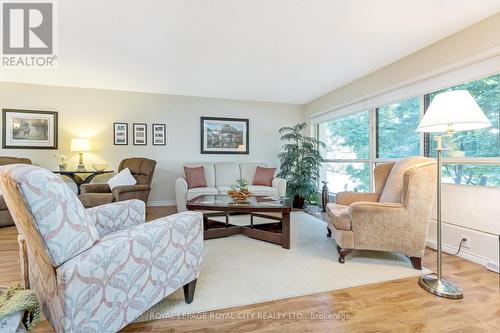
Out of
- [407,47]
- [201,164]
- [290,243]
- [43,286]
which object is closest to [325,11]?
[407,47]

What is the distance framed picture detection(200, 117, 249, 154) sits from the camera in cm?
518

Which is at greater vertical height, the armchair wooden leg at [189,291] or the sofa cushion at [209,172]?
the sofa cushion at [209,172]

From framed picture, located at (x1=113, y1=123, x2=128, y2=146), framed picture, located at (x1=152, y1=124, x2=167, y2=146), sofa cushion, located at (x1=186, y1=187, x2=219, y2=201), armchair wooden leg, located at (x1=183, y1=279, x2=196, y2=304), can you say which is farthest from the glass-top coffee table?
framed picture, located at (x1=113, y1=123, x2=128, y2=146)

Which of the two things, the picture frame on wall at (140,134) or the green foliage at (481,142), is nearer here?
the green foliage at (481,142)

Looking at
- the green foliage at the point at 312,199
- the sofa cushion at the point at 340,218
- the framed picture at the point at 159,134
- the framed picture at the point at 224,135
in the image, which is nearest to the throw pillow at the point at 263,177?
the green foliage at the point at 312,199

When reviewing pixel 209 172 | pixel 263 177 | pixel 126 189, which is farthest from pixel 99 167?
pixel 263 177

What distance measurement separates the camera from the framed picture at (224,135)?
5180 millimetres

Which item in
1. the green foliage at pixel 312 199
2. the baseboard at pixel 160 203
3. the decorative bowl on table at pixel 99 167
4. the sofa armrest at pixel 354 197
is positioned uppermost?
the decorative bowl on table at pixel 99 167

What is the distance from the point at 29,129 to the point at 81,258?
185 inches

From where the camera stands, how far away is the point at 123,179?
13.1ft

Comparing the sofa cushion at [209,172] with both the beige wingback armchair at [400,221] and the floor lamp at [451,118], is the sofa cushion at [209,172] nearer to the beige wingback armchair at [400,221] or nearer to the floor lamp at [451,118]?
the beige wingback armchair at [400,221]

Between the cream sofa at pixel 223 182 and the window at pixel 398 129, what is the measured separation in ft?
5.61

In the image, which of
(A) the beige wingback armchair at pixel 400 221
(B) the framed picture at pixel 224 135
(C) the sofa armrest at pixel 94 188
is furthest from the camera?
(B) the framed picture at pixel 224 135

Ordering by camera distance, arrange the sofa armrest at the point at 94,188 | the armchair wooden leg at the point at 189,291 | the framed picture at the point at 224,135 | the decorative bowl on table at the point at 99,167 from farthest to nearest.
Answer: the framed picture at the point at 224,135 → the decorative bowl on table at the point at 99,167 → the sofa armrest at the point at 94,188 → the armchair wooden leg at the point at 189,291
